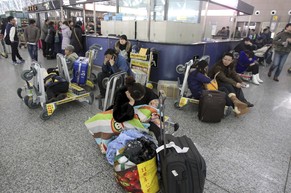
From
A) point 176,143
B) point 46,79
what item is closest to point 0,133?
point 46,79

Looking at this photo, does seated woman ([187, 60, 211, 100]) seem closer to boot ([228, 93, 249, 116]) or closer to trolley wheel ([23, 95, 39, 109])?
boot ([228, 93, 249, 116])

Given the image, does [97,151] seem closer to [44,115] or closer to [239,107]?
[44,115]

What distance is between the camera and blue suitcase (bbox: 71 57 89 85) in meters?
3.71

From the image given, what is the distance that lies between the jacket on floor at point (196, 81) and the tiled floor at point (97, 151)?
1.18 ft

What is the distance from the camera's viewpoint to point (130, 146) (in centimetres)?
167

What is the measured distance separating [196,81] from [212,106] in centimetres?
55

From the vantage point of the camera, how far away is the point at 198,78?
3164 millimetres

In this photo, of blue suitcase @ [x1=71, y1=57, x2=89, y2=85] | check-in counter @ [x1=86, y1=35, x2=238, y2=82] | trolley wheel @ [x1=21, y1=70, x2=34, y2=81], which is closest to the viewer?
trolley wheel @ [x1=21, y1=70, x2=34, y2=81]

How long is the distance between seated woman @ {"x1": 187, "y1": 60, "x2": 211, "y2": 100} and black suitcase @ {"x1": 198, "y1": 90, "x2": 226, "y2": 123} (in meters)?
0.29

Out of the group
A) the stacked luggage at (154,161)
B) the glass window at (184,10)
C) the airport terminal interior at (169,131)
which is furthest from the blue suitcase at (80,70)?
the glass window at (184,10)

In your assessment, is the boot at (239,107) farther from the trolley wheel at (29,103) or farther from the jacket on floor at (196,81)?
the trolley wheel at (29,103)

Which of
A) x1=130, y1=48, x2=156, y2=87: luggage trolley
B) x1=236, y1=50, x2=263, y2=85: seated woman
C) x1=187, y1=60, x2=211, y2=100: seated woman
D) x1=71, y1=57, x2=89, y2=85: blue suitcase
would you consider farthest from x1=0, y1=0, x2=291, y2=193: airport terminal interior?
x1=236, y1=50, x2=263, y2=85: seated woman

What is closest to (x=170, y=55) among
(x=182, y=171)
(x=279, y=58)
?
(x=182, y=171)

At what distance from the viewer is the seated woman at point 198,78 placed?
3.15 metres
